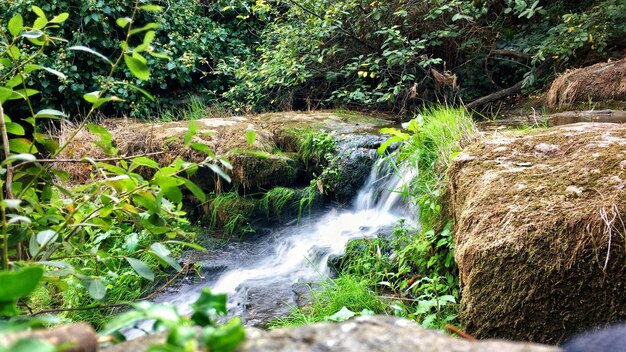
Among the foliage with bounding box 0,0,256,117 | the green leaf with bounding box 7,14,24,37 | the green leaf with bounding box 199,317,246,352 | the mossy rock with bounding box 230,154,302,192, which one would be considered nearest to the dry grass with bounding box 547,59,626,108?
the mossy rock with bounding box 230,154,302,192

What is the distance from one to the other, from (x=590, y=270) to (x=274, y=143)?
4351 millimetres

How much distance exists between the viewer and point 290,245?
4.75m

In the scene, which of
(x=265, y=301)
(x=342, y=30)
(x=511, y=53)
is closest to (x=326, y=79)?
(x=342, y=30)

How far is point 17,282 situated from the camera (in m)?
0.58

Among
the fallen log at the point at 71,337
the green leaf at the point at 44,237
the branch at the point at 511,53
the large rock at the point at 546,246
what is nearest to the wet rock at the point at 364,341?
the fallen log at the point at 71,337

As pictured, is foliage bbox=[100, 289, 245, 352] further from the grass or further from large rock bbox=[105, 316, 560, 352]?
the grass

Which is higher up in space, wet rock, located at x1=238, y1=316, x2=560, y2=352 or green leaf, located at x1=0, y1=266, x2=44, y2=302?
green leaf, located at x1=0, y1=266, x2=44, y2=302

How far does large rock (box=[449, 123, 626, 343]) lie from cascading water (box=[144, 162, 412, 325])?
1.53 meters

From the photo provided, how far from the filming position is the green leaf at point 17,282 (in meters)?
0.57

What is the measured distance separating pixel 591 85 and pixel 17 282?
668 cm

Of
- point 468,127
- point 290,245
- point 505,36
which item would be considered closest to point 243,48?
point 505,36

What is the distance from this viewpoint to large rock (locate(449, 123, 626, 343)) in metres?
1.94

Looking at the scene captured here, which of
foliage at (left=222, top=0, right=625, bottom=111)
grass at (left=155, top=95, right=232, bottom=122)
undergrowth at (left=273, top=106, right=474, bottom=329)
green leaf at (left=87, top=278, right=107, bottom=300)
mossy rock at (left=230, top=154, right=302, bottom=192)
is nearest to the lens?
green leaf at (left=87, top=278, right=107, bottom=300)

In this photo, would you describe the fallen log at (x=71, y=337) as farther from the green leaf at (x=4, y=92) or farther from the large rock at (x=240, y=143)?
the large rock at (x=240, y=143)
